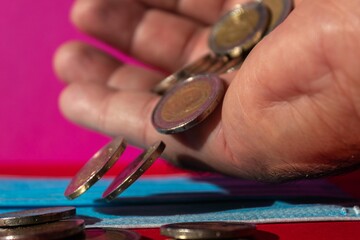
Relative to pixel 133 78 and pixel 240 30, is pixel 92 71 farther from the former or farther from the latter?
pixel 240 30

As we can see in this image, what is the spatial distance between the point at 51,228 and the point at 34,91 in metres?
1.40

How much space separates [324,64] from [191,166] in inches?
16.7

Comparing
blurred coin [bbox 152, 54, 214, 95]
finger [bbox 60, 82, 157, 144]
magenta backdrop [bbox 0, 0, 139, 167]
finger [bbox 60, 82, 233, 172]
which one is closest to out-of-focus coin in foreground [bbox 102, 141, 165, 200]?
finger [bbox 60, 82, 233, 172]

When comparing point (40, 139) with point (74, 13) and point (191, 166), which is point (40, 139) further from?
point (191, 166)

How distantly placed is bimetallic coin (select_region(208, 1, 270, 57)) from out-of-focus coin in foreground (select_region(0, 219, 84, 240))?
594 mm

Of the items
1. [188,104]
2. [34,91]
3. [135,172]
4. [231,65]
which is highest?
[34,91]

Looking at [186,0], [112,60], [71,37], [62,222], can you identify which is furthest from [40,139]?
[62,222]

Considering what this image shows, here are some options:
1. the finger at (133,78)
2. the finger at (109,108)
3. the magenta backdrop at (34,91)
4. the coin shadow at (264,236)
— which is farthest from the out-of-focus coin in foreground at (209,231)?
the magenta backdrop at (34,91)

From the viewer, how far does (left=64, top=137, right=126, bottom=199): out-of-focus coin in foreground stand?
815 mm

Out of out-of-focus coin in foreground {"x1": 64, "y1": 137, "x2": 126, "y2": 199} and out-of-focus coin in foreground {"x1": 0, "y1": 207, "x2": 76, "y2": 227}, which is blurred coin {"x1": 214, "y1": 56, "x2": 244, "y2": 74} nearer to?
out-of-focus coin in foreground {"x1": 64, "y1": 137, "x2": 126, "y2": 199}

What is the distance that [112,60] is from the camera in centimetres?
149

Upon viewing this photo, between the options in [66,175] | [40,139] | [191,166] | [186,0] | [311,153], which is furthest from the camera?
[40,139]

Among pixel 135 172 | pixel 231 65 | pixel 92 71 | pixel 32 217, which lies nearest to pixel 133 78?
pixel 92 71

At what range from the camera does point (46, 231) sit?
0.64 m
